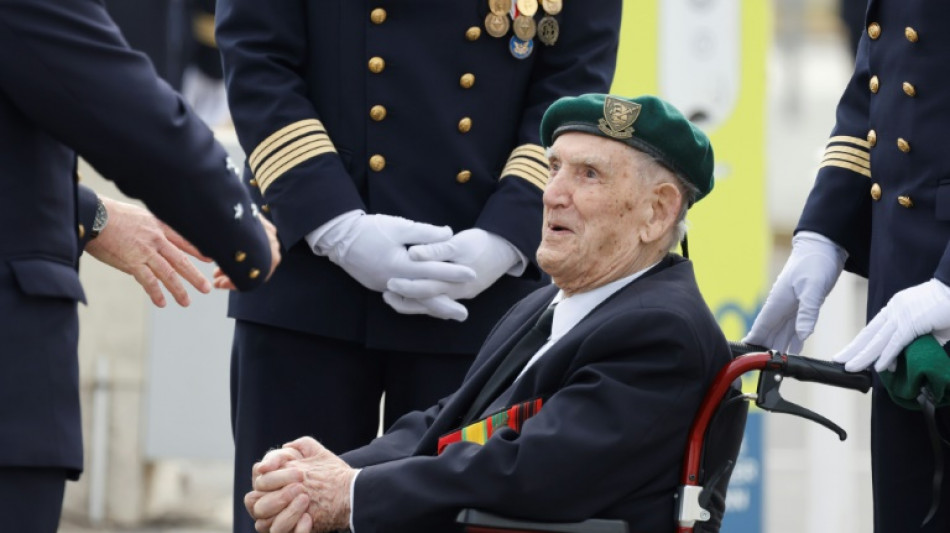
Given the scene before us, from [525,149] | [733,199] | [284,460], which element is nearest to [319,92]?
[525,149]

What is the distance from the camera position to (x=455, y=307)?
4.14 meters

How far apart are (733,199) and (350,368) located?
249 centimetres

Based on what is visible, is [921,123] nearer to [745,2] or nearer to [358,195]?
[358,195]

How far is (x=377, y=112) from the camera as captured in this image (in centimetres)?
424

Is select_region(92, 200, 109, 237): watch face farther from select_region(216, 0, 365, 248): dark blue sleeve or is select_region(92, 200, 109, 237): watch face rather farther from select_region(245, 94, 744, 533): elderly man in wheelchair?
select_region(245, 94, 744, 533): elderly man in wheelchair

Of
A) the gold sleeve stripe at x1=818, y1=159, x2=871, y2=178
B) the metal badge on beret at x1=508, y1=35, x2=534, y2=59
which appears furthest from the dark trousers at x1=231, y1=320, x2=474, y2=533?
the gold sleeve stripe at x1=818, y1=159, x2=871, y2=178

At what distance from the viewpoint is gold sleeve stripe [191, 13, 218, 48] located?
38.3ft

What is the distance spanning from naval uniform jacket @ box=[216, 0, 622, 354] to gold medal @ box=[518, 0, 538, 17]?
79mm

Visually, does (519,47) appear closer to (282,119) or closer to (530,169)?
(530,169)

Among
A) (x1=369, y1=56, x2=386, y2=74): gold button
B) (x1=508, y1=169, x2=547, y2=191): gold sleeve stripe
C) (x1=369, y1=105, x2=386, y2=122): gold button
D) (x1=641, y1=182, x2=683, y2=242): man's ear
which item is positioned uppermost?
(x1=369, y1=56, x2=386, y2=74): gold button

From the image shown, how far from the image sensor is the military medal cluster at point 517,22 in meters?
4.30

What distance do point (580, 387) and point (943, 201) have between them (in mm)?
756

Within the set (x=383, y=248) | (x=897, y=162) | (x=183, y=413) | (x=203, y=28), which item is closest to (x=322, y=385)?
(x=383, y=248)

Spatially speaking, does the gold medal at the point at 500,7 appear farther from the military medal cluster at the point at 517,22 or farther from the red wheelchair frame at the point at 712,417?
the red wheelchair frame at the point at 712,417
